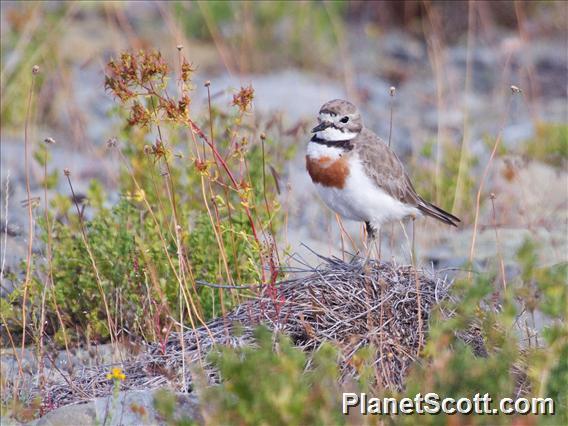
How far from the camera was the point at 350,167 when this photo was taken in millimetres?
5453

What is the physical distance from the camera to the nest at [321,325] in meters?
4.65

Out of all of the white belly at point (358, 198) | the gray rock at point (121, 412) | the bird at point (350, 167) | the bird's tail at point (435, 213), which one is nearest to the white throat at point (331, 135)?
the bird at point (350, 167)

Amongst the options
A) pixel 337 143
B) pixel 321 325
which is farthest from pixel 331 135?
pixel 321 325

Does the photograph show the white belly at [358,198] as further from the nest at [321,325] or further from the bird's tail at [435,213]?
the nest at [321,325]

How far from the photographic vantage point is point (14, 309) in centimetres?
567

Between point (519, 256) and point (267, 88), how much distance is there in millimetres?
8352

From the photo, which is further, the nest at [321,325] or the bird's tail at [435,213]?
the bird's tail at [435,213]

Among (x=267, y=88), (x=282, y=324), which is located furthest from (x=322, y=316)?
(x=267, y=88)

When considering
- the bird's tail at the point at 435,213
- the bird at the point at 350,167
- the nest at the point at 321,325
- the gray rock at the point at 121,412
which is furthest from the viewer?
the bird's tail at the point at 435,213

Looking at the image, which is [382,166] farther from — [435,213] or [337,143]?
[435,213]

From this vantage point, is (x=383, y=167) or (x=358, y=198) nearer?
(x=358, y=198)

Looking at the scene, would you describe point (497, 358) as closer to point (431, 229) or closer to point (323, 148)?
point (323, 148)

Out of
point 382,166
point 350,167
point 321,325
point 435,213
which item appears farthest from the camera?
point 435,213

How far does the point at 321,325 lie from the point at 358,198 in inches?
34.6
